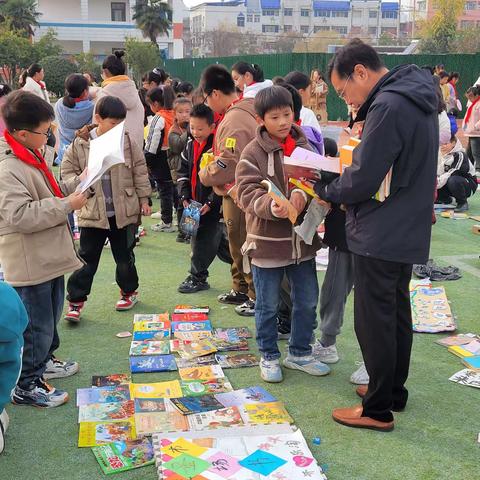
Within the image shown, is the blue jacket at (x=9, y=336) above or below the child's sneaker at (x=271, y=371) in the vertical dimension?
above

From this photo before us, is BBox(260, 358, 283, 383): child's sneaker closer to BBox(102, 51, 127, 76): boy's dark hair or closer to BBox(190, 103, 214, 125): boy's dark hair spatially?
BBox(190, 103, 214, 125): boy's dark hair

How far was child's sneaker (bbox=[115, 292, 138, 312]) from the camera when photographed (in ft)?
16.2

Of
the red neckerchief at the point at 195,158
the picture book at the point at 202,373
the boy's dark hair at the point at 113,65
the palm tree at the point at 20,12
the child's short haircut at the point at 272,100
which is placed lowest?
the picture book at the point at 202,373

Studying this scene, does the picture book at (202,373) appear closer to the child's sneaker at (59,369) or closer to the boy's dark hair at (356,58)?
the child's sneaker at (59,369)

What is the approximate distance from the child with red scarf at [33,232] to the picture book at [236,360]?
3.30 feet

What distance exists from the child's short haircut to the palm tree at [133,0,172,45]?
181 feet

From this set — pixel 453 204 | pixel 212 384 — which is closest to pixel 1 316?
pixel 212 384

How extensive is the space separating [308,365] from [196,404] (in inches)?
31.6

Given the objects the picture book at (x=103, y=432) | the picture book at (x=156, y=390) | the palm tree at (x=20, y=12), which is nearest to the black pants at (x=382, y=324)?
the picture book at (x=156, y=390)

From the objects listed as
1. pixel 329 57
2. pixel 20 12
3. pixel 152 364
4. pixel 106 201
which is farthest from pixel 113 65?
pixel 20 12

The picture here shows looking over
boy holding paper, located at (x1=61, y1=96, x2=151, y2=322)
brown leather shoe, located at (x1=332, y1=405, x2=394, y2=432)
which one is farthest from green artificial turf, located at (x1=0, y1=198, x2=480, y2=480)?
boy holding paper, located at (x1=61, y1=96, x2=151, y2=322)

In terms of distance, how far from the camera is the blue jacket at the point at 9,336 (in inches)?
97.1

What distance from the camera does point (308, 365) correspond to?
3.86 metres

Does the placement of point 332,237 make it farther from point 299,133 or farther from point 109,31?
point 109,31
